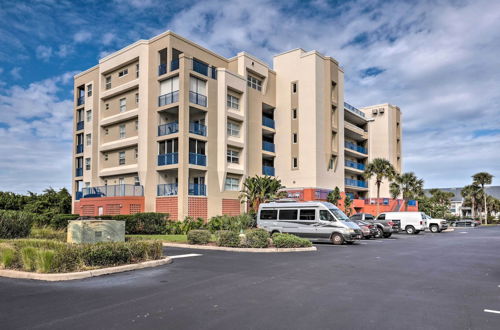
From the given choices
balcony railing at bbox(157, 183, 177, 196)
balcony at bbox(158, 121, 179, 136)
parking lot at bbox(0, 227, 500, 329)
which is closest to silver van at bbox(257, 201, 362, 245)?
parking lot at bbox(0, 227, 500, 329)

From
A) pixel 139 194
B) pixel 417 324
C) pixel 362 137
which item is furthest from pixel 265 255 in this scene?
pixel 362 137

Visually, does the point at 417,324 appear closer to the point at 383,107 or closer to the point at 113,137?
the point at 113,137

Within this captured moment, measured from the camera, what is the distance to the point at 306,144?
41.1 metres

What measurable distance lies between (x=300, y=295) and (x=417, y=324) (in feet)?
8.45

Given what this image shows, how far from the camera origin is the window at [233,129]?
1443 inches

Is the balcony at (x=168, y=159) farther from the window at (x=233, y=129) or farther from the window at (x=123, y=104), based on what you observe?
the window at (x=123, y=104)

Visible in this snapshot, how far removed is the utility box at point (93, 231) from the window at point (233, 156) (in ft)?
66.7

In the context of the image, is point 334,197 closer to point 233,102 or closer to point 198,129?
point 233,102

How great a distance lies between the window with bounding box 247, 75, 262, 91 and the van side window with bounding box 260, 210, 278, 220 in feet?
64.7

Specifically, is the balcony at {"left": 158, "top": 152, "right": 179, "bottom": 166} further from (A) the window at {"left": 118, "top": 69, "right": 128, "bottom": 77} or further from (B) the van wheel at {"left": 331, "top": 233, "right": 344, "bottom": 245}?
(B) the van wheel at {"left": 331, "top": 233, "right": 344, "bottom": 245}

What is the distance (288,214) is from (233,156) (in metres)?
14.4

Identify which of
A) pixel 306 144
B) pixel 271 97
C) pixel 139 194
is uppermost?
pixel 271 97

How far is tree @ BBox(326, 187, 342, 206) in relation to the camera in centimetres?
4083

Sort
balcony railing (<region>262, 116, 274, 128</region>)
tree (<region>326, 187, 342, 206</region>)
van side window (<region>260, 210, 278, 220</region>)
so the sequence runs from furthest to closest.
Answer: balcony railing (<region>262, 116, 274, 128</region>) < tree (<region>326, 187, 342, 206</region>) < van side window (<region>260, 210, 278, 220</region>)
